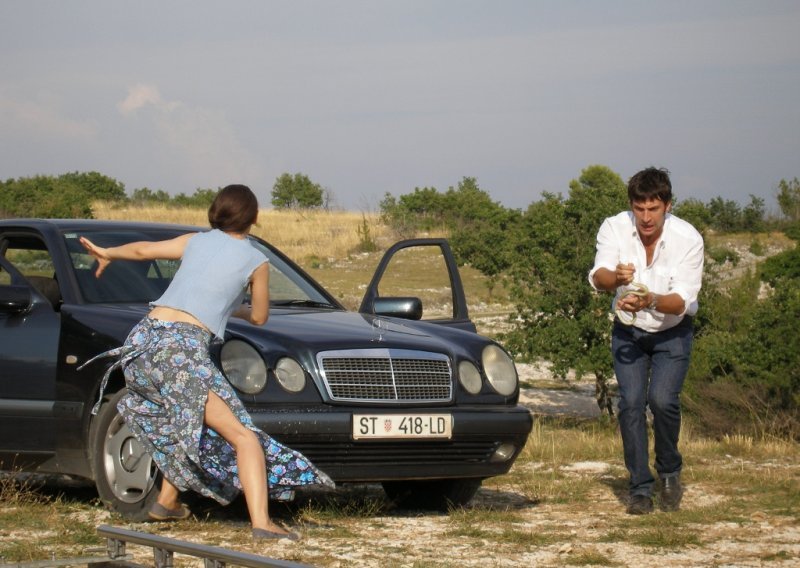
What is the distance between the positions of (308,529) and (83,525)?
41.5 inches

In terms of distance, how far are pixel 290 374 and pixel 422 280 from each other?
32.2 m

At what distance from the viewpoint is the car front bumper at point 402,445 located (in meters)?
6.46

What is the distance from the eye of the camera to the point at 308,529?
21.3ft

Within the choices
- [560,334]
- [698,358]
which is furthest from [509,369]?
[560,334]

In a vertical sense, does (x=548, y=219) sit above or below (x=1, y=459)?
above

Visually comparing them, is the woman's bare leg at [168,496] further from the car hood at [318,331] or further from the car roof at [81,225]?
the car roof at [81,225]

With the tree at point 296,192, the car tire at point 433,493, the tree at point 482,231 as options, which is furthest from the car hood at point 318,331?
the tree at point 296,192

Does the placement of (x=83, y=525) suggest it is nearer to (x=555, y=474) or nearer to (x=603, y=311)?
(x=555, y=474)

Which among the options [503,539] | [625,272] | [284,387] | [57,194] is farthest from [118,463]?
[57,194]

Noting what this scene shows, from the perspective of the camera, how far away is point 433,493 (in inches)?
302

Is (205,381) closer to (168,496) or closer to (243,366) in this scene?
(243,366)

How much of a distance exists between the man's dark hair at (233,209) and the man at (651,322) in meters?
2.00

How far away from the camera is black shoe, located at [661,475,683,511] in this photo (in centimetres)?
733

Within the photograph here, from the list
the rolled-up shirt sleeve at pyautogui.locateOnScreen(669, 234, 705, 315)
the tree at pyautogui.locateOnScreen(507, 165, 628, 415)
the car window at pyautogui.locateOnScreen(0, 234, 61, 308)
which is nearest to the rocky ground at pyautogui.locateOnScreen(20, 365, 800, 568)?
the rolled-up shirt sleeve at pyautogui.locateOnScreen(669, 234, 705, 315)
